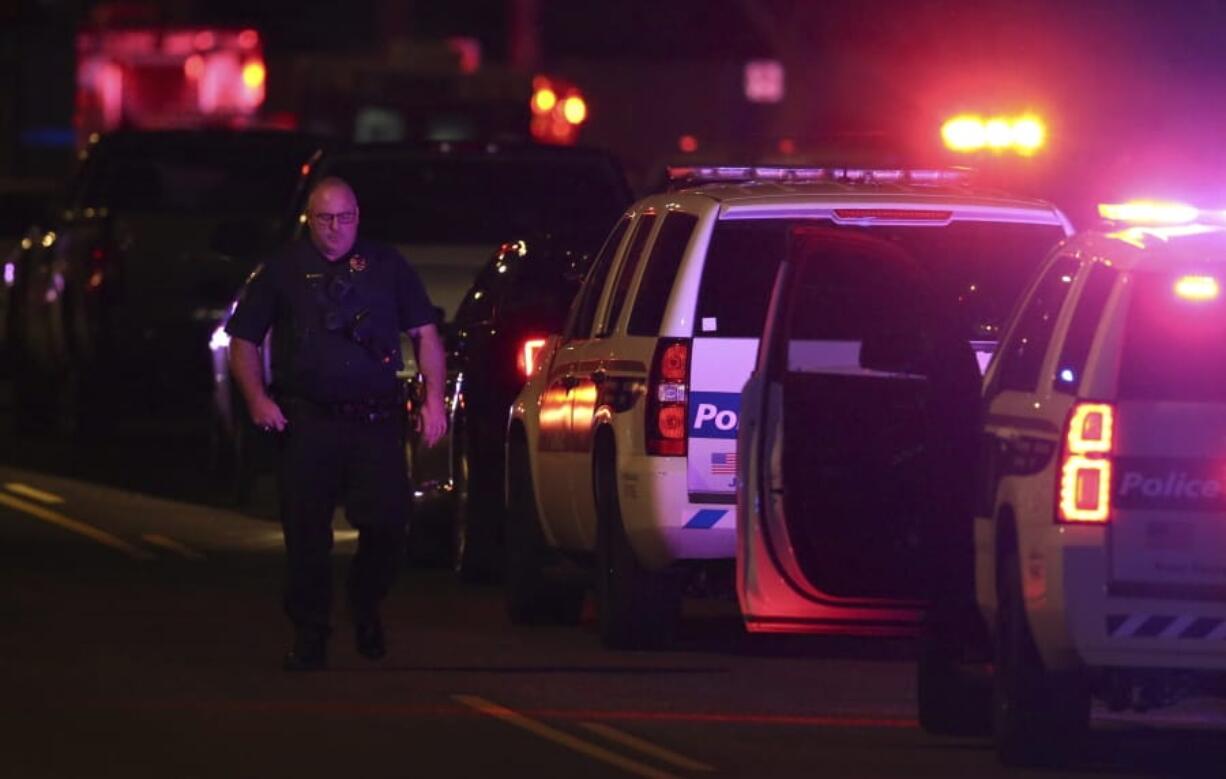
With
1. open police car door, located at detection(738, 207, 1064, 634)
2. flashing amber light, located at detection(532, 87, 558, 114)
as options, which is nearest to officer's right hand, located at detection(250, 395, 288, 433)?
open police car door, located at detection(738, 207, 1064, 634)

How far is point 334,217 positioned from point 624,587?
1703 millimetres

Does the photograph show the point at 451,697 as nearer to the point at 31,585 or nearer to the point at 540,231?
the point at 31,585

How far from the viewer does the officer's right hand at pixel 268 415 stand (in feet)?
43.2

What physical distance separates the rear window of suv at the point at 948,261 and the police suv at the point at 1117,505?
99.5 inches

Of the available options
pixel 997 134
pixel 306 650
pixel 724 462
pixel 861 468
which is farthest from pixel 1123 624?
pixel 997 134

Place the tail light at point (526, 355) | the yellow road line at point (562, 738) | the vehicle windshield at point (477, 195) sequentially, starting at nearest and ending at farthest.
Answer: the yellow road line at point (562, 738) → the tail light at point (526, 355) → the vehicle windshield at point (477, 195)

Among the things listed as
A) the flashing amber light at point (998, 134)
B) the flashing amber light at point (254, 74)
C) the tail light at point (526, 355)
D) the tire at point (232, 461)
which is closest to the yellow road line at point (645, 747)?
the tail light at point (526, 355)

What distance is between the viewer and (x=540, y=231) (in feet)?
65.6

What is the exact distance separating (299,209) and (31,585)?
431cm

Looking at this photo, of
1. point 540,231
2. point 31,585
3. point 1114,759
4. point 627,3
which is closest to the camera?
point 1114,759

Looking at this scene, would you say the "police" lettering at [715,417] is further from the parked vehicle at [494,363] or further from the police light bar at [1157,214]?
the parked vehicle at [494,363]

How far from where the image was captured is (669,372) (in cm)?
1305

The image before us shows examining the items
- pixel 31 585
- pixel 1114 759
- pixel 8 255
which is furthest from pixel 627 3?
pixel 1114 759

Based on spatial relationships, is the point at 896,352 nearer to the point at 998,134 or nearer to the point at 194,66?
the point at 998,134
